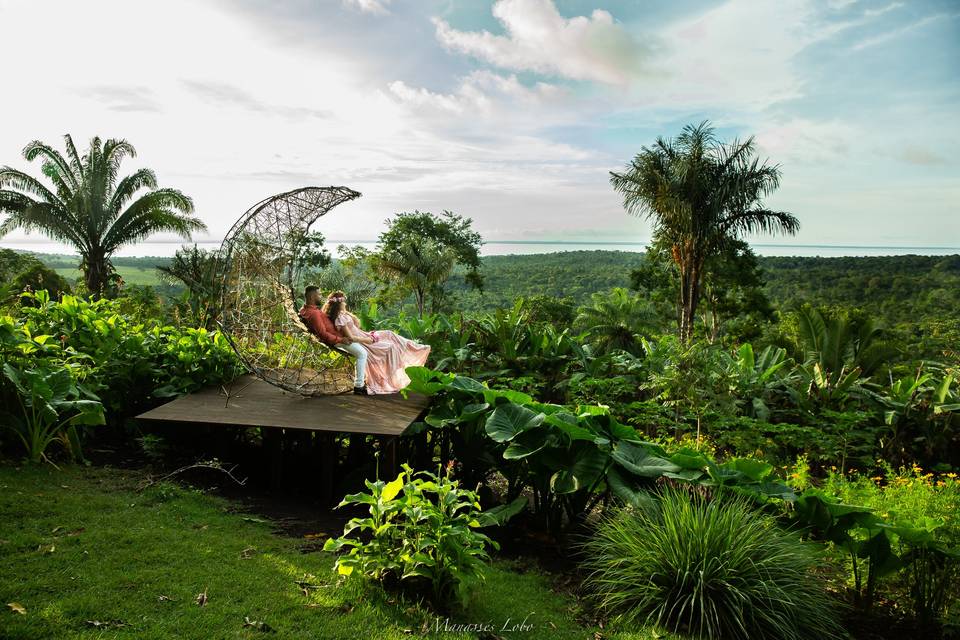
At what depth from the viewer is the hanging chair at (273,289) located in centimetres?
599

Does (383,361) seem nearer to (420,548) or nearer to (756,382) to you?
(420,548)

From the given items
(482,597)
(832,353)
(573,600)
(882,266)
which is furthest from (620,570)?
(882,266)

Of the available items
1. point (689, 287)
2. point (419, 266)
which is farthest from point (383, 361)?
point (419, 266)

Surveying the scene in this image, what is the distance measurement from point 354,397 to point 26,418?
8.70 feet

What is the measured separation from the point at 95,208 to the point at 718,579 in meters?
19.8

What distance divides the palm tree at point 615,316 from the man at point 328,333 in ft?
41.3

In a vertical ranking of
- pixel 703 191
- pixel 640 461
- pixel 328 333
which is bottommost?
pixel 640 461

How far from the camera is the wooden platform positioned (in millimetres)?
5117

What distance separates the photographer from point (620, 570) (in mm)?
3729

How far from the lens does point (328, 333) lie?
6.00m

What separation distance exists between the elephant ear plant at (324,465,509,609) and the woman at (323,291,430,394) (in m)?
2.76

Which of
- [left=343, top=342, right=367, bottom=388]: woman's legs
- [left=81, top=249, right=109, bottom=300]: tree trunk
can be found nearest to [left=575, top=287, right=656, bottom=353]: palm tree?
[left=343, top=342, right=367, bottom=388]: woman's legs

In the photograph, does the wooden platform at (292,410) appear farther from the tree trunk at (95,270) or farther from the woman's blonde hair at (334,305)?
the tree trunk at (95,270)

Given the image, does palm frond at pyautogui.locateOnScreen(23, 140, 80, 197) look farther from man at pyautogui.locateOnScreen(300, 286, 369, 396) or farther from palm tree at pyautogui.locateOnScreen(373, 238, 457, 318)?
man at pyautogui.locateOnScreen(300, 286, 369, 396)
